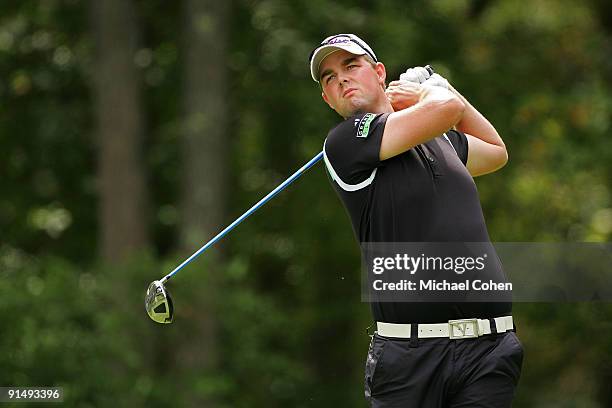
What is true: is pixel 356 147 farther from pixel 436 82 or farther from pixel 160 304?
pixel 160 304

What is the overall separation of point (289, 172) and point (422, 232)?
30.5ft

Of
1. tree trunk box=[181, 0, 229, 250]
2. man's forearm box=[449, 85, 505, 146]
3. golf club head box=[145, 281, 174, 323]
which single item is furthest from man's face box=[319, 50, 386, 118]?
tree trunk box=[181, 0, 229, 250]

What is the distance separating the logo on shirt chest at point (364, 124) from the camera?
→ 380 centimetres

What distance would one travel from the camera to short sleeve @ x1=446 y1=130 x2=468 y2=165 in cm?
425

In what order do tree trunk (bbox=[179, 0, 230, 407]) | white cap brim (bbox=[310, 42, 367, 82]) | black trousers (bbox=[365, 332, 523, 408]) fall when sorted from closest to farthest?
black trousers (bbox=[365, 332, 523, 408]) → white cap brim (bbox=[310, 42, 367, 82]) → tree trunk (bbox=[179, 0, 230, 407])

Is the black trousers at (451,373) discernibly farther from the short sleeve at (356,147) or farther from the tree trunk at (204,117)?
the tree trunk at (204,117)

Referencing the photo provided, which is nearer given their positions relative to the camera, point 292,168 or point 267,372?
point 267,372

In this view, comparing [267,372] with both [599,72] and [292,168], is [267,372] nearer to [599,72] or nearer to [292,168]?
[292,168]

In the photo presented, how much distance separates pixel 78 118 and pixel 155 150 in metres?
0.87

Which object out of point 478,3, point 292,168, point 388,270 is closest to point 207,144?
point 292,168

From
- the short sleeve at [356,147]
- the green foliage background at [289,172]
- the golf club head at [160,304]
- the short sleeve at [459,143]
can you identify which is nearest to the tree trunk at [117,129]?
the green foliage background at [289,172]

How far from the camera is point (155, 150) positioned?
12148 millimetres

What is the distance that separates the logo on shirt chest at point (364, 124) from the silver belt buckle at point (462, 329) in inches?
27.2

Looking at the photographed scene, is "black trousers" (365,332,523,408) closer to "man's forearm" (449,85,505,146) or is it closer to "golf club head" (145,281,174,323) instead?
"man's forearm" (449,85,505,146)
